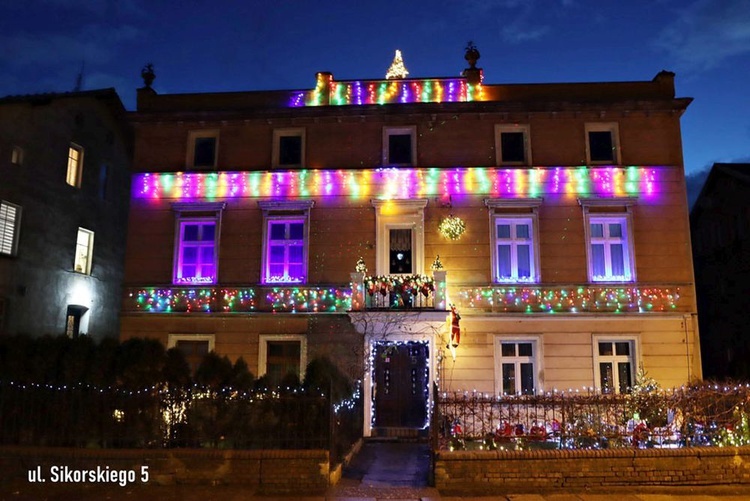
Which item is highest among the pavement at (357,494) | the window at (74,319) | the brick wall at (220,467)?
the window at (74,319)

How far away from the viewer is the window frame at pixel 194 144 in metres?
20.7

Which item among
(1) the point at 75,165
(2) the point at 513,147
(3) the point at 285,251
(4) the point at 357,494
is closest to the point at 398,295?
(3) the point at 285,251

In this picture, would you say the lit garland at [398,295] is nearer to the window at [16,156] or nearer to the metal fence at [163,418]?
the window at [16,156]

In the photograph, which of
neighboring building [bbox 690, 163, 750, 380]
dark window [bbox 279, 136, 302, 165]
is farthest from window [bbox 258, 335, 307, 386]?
neighboring building [bbox 690, 163, 750, 380]

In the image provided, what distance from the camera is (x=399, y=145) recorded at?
20297mm

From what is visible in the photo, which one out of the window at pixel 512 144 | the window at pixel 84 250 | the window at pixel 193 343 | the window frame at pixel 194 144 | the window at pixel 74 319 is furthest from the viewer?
the window at pixel 84 250

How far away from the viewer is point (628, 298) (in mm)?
18703

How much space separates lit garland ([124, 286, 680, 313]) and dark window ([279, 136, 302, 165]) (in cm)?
431

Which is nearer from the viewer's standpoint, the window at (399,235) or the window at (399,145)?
the window at (399,235)

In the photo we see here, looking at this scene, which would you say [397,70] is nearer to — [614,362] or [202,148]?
[202,148]

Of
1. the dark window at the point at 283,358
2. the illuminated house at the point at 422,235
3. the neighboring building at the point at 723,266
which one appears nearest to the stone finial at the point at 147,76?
the illuminated house at the point at 422,235

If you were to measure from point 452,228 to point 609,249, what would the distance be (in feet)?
16.3

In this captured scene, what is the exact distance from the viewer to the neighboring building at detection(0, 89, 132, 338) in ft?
66.1

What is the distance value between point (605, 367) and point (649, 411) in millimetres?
6918
